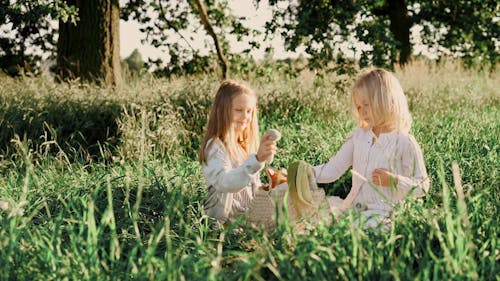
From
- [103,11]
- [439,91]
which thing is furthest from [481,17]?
[103,11]

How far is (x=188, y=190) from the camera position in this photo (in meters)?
4.59

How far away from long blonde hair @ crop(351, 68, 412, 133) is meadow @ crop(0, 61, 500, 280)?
0.51m

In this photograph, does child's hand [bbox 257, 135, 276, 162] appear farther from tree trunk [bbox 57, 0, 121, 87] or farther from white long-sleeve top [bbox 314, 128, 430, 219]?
tree trunk [bbox 57, 0, 121, 87]

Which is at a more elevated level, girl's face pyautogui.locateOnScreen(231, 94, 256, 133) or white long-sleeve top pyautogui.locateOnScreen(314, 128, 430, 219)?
girl's face pyautogui.locateOnScreen(231, 94, 256, 133)

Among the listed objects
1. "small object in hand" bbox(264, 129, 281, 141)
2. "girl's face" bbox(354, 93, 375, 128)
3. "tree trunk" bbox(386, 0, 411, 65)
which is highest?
"tree trunk" bbox(386, 0, 411, 65)

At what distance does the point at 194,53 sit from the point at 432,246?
9174mm

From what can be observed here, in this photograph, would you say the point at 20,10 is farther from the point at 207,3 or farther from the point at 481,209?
the point at 481,209

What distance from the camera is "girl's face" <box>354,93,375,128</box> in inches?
155

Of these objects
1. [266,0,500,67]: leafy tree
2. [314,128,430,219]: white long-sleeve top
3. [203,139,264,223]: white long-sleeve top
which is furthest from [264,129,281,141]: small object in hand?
Result: [266,0,500,67]: leafy tree

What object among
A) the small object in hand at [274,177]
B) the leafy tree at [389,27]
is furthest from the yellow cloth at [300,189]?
the leafy tree at [389,27]

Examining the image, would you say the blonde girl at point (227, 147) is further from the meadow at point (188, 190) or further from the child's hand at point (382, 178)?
the child's hand at point (382, 178)

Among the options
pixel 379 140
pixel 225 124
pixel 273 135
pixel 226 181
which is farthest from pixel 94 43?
pixel 273 135

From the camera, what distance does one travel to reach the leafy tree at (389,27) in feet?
28.4

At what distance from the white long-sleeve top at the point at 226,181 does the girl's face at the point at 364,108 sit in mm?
706
